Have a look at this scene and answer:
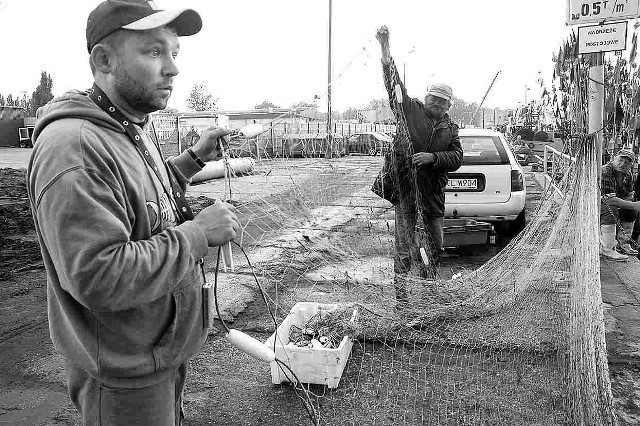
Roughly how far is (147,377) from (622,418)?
3.08 m

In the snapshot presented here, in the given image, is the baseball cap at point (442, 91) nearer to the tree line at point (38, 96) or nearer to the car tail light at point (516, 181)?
the car tail light at point (516, 181)

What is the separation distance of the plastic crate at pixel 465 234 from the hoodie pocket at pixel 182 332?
630 cm

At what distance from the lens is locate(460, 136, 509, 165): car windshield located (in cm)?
909

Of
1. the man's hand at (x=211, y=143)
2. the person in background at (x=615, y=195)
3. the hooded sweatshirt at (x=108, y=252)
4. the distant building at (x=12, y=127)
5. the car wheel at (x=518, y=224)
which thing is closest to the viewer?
the hooded sweatshirt at (x=108, y=252)

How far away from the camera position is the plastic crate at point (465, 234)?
8047 mm

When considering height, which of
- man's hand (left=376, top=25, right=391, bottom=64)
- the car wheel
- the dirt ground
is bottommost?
the dirt ground

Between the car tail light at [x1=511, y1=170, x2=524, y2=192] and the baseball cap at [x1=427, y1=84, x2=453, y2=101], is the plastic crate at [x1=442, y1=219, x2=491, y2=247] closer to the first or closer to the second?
the car tail light at [x1=511, y1=170, x2=524, y2=192]

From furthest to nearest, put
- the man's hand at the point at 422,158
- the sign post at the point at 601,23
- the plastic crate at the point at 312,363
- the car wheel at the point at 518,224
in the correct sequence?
the car wheel at the point at 518,224 < the sign post at the point at 601,23 < the man's hand at the point at 422,158 < the plastic crate at the point at 312,363

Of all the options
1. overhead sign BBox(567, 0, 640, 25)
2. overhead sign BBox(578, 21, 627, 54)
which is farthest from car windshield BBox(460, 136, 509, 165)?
overhead sign BBox(578, 21, 627, 54)


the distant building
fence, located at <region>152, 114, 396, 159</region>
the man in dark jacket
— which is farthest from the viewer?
the distant building

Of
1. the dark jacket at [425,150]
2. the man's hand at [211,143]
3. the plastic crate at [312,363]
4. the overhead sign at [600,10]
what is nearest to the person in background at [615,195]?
the overhead sign at [600,10]

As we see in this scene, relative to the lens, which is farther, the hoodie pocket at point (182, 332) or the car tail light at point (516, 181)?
the car tail light at point (516, 181)

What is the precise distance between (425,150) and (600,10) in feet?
8.09

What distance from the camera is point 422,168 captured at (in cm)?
559
